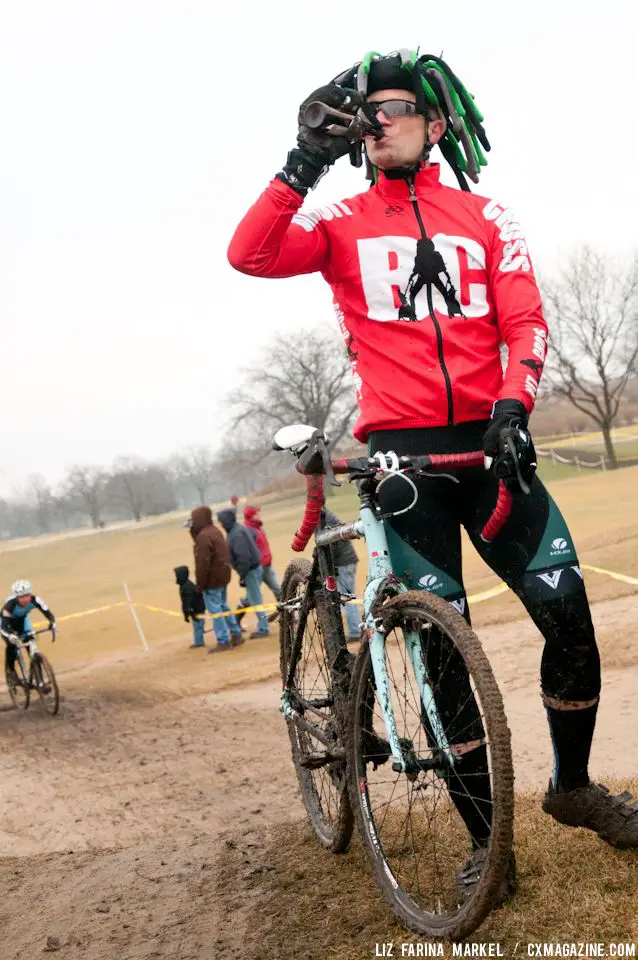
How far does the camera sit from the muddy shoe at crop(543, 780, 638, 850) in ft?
9.86

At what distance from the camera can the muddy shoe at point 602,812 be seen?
301cm

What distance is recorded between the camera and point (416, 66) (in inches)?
123

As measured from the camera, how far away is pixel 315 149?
9.52 ft

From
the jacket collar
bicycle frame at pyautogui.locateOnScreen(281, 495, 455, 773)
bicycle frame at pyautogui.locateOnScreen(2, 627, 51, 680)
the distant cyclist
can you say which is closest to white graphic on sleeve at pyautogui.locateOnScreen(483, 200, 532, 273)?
the jacket collar

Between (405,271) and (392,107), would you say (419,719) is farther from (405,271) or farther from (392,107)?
(392,107)

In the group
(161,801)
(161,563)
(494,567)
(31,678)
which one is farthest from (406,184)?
(161,563)

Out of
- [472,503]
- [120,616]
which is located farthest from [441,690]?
[120,616]

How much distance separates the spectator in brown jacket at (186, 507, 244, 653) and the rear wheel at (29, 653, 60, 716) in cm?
372

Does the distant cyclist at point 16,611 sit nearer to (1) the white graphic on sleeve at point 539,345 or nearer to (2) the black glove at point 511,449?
(1) the white graphic on sleeve at point 539,345

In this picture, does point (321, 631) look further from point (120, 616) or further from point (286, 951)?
point (120, 616)

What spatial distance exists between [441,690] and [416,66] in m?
2.12

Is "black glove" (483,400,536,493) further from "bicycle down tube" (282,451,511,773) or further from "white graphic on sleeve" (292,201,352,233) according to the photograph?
"white graphic on sleeve" (292,201,352,233)

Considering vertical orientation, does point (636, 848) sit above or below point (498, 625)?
above

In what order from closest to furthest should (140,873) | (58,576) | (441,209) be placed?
1. (441,209)
2. (140,873)
3. (58,576)
